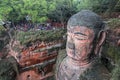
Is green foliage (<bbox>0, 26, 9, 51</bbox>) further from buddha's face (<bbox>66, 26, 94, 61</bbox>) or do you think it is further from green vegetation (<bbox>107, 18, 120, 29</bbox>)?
green vegetation (<bbox>107, 18, 120, 29</bbox>)

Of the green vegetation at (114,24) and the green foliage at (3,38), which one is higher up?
the green vegetation at (114,24)

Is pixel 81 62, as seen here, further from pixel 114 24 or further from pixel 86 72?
pixel 114 24

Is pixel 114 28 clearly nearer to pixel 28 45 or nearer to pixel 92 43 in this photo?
pixel 92 43

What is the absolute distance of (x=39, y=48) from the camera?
4309mm

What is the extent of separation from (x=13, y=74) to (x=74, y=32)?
1.73m

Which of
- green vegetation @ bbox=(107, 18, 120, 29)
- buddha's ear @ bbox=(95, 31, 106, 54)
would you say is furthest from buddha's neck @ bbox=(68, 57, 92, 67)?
green vegetation @ bbox=(107, 18, 120, 29)

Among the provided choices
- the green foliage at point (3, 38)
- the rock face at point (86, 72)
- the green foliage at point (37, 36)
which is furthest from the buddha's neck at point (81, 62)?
the green foliage at point (3, 38)

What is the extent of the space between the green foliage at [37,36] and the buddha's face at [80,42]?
1.21 metres

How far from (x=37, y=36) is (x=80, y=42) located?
56.4 inches

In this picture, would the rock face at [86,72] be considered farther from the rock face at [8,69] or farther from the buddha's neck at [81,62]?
the rock face at [8,69]

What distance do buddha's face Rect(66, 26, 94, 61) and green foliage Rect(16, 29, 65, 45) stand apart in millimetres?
1209

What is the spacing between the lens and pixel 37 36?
14.2 ft

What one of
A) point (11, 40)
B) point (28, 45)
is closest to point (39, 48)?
point (28, 45)

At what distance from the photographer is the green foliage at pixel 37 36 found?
14.0ft
